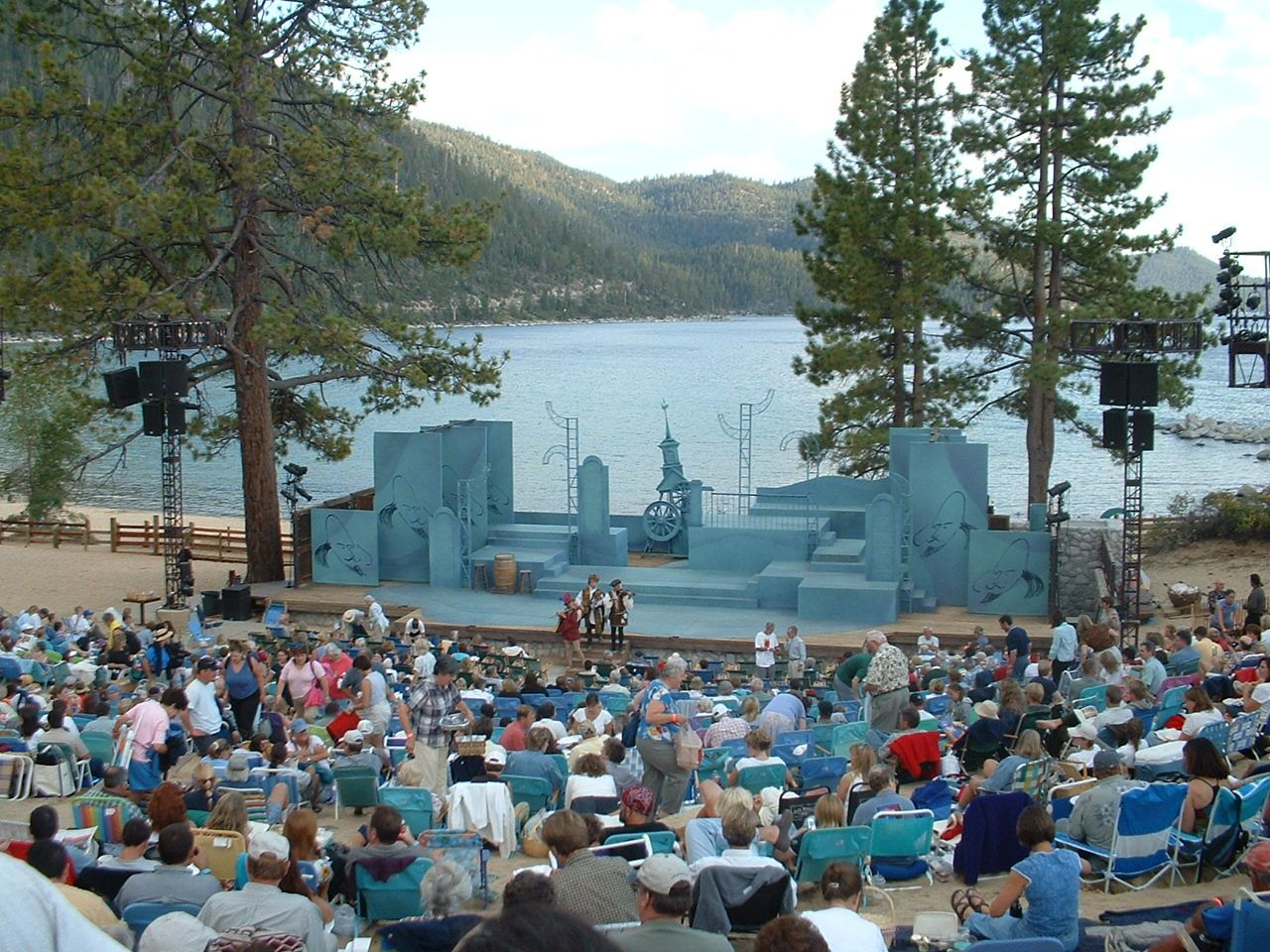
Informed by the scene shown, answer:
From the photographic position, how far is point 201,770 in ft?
28.4

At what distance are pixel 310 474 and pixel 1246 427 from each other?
52081 millimetres

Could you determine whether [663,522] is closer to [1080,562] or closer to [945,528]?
[945,528]

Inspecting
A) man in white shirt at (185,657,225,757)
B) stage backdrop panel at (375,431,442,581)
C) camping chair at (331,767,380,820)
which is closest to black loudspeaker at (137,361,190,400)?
stage backdrop panel at (375,431,442,581)

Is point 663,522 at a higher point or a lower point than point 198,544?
higher

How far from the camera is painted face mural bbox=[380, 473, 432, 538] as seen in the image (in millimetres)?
22766

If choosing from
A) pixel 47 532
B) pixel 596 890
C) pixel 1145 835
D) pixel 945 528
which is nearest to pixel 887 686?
pixel 1145 835

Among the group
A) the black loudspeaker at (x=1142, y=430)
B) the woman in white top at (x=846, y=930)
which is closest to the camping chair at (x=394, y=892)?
the woman in white top at (x=846, y=930)

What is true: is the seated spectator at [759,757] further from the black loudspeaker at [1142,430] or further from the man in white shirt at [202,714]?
the black loudspeaker at [1142,430]

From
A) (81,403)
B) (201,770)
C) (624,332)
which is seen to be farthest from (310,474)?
(624,332)

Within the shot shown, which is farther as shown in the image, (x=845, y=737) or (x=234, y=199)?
(x=234, y=199)

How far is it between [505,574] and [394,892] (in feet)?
48.6

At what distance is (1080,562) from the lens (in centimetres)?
2000

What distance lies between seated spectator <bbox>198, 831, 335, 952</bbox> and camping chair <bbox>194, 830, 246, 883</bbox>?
1247mm

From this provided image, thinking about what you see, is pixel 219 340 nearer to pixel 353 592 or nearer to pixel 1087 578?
pixel 353 592
